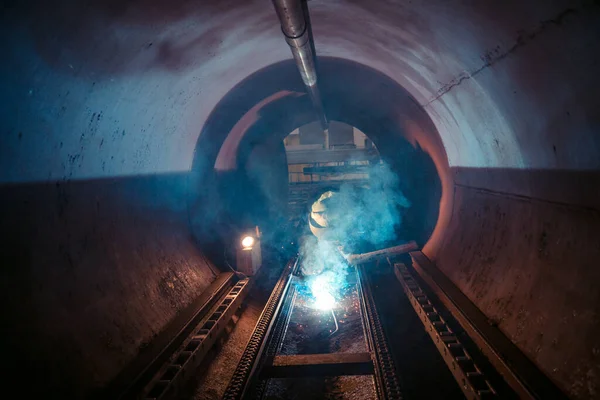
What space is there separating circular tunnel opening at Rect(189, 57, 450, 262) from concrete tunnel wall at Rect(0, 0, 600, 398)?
1.41 meters

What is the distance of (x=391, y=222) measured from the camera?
9445mm

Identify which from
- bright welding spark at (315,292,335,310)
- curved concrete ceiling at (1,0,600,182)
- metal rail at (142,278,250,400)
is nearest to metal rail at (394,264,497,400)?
bright welding spark at (315,292,335,310)

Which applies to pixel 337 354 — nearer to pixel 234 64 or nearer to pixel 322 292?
pixel 322 292

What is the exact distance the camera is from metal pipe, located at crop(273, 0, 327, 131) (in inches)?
127

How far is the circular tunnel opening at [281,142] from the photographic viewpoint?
7.00 meters

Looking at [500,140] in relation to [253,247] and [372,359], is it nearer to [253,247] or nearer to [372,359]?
[372,359]

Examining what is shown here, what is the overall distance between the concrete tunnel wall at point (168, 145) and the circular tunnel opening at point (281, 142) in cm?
141

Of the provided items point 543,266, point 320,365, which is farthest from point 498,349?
point 320,365

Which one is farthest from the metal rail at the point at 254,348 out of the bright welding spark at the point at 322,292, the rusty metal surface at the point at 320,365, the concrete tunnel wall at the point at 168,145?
the concrete tunnel wall at the point at 168,145

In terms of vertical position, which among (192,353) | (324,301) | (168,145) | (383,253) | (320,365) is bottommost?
(320,365)

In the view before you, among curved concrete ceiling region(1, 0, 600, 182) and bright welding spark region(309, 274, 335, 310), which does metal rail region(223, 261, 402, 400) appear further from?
curved concrete ceiling region(1, 0, 600, 182)

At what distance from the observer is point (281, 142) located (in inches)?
430

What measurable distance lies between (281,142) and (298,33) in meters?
7.01

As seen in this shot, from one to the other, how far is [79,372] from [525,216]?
16.0 feet
